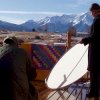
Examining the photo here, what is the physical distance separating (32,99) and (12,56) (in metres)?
0.59

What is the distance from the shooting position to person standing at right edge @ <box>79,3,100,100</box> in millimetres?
5000

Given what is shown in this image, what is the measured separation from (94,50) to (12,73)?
1107 mm

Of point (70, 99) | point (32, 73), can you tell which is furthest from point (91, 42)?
point (70, 99)

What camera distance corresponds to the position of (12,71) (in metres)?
4.55

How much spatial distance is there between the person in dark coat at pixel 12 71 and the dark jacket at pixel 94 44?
0.84 meters

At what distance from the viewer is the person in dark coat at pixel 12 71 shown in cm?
454

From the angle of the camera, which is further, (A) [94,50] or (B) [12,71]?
(A) [94,50]

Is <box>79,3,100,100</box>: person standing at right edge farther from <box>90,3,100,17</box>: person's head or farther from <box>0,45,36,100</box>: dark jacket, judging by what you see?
<box>0,45,36,100</box>: dark jacket

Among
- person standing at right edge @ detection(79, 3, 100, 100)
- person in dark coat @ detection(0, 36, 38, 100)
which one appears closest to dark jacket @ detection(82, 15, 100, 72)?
person standing at right edge @ detection(79, 3, 100, 100)

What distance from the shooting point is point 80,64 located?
5.71m

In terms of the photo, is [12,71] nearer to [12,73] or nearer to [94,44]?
[12,73]

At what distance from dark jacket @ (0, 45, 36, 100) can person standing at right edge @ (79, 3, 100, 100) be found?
0.86 m

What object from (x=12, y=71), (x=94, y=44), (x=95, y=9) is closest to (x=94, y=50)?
(x=94, y=44)

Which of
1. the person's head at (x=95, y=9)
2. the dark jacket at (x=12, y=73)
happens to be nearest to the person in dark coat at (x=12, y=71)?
the dark jacket at (x=12, y=73)
